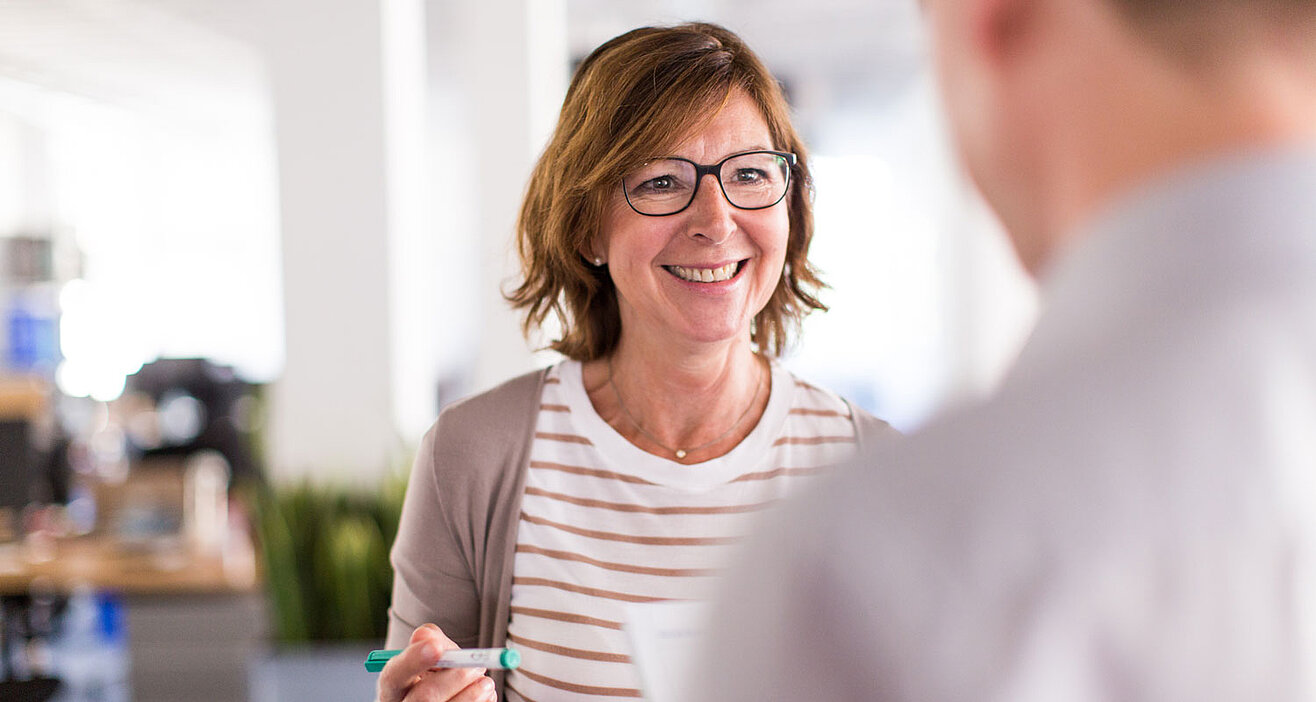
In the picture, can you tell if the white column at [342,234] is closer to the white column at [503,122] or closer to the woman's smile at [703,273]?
the white column at [503,122]

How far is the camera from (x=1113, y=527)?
1.06 feet

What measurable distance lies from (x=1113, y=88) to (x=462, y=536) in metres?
1.00

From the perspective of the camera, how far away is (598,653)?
3.91 feet

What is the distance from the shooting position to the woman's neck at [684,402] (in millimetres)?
1321

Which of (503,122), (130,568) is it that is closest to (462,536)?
(503,122)

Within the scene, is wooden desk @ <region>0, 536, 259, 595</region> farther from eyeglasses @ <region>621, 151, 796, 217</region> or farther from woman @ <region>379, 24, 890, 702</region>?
eyeglasses @ <region>621, 151, 796, 217</region>

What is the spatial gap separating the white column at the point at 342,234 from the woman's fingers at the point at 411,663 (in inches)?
103

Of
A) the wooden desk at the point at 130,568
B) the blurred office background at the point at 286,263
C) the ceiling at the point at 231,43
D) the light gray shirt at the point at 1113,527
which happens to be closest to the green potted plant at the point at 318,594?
the blurred office background at the point at 286,263

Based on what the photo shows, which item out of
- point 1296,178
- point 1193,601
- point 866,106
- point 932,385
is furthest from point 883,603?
point 866,106

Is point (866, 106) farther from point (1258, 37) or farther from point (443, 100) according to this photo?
point (1258, 37)

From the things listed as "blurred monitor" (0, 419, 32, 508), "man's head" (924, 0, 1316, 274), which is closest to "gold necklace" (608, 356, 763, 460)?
"man's head" (924, 0, 1316, 274)

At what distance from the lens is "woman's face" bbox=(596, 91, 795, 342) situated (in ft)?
4.07

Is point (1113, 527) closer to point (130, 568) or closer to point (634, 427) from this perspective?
point (634, 427)

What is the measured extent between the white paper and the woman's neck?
230mm
